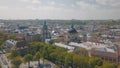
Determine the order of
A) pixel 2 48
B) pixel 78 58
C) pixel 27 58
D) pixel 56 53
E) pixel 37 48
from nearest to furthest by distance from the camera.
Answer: pixel 78 58, pixel 27 58, pixel 56 53, pixel 37 48, pixel 2 48

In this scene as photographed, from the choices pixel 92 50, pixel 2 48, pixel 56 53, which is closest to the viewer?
pixel 56 53

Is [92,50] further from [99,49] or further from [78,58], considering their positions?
[78,58]

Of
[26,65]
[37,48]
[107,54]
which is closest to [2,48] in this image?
[37,48]

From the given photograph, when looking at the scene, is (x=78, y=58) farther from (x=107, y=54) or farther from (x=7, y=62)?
(x=7, y=62)

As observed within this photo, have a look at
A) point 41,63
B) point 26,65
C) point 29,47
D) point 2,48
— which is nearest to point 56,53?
point 41,63

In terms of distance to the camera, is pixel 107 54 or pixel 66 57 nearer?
pixel 66 57

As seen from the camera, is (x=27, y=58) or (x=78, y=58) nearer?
(x=78, y=58)

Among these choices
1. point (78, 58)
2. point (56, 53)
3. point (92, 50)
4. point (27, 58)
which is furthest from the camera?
point (92, 50)

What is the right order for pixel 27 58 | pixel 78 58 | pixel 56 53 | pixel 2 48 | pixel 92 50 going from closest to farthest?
1. pixel 78 58
2. pixel 27 58
3. pixel 56 53
4. pixel 92 50
5. pixel 2 48
